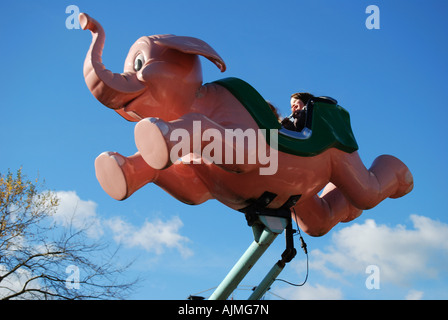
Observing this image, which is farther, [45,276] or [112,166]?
[45,276]

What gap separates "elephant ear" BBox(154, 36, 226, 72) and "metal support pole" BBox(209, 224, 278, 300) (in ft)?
3.20

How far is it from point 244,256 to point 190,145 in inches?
37.2

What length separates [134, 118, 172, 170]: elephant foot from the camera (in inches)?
99.7

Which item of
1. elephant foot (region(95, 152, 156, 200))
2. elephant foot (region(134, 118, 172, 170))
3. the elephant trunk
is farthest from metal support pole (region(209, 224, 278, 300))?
the elephant trunk

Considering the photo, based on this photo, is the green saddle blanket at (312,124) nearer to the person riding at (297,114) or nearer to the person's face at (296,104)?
the person riding at (297,114)

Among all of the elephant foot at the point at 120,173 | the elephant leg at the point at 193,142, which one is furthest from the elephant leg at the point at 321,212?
the elephant foot at the point at 120,173

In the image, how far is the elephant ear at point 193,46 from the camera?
283 centimetres

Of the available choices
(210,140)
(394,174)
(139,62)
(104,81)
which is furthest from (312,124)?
(104,81)

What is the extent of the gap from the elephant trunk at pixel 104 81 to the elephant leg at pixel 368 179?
1.19 m

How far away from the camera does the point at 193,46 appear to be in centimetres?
285

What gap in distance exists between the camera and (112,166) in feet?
9.64

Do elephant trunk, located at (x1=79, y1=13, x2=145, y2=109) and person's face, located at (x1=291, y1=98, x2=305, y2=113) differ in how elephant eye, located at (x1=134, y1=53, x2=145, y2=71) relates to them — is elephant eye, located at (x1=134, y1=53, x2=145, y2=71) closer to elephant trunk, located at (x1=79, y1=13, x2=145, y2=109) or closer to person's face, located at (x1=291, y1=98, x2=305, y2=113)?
elephant trunk, located at (x1=79, y1=13, x2=145, y2=109)
